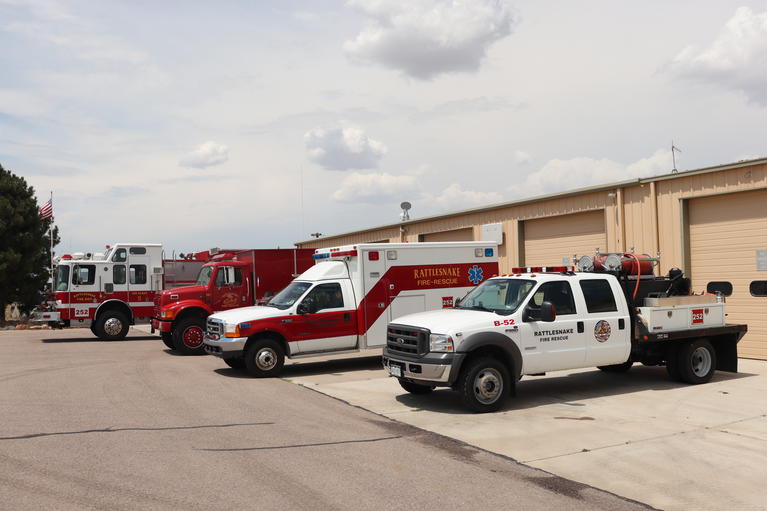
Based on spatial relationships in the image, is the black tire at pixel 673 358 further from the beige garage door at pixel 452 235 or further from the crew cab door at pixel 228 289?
the beige garage door at pixel 452 235

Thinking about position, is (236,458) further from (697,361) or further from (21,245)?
(21,245)

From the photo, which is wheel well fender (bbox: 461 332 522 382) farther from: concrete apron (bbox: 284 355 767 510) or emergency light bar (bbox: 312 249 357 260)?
emergency light bar (bbox: 312 249 357 260)

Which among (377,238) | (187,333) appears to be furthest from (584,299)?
(377,238)

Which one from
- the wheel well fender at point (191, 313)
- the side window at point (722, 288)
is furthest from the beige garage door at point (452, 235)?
the side window at point (722, 288)

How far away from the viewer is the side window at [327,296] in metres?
13.1

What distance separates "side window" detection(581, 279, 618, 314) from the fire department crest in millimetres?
204

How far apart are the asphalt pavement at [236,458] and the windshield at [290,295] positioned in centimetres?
218

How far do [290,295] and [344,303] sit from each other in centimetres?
110

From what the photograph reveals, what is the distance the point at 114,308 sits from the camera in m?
21.2

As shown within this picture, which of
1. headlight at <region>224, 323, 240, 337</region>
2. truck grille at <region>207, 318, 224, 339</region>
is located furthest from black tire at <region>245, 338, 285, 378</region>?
truck grille at <region>207, 318, 224, 339</region>

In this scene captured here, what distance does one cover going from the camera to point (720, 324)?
11.2 m

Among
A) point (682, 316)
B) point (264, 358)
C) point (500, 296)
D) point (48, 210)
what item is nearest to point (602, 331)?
point (500, 296)

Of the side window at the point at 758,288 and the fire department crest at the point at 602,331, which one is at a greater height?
the side window at the point at 758,288

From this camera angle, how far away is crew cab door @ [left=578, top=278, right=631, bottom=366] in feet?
32.6
